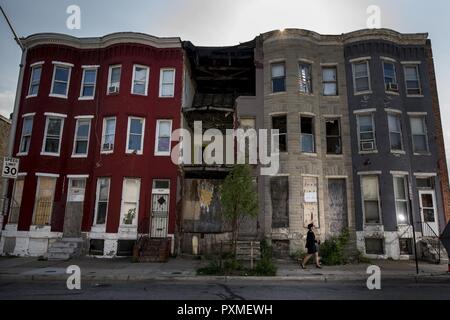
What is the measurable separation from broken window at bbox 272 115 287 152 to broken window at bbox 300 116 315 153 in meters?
0.96

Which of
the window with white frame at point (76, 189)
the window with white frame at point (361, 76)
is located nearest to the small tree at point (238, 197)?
the window with white frame at point (76, 189)

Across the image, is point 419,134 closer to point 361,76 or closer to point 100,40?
point 361,76

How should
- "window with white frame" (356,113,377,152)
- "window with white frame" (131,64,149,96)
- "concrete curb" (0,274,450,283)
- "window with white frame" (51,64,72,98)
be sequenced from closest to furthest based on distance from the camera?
"concrete curb" (0,274,450,283) → "window with white frame" (356,113,377,152) → "window with white frame" (131,64,149,96) → "window with white frame" (51,64,72,98)

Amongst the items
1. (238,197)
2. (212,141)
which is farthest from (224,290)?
(212,141)

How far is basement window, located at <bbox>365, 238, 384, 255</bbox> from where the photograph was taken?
16.0m

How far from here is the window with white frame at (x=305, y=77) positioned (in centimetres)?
1797

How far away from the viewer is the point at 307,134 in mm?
17344

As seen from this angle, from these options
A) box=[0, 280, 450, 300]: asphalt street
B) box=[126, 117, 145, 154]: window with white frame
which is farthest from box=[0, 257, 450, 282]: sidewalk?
box=[126, 117, 145, 154]: window with white frame

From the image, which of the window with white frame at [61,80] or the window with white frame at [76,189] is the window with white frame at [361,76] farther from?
the window with white frame at [61,80]

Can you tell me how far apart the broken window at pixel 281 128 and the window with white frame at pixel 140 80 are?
295 inches

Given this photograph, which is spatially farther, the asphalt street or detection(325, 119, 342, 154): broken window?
detection(325, 119, 342, 154): broken window

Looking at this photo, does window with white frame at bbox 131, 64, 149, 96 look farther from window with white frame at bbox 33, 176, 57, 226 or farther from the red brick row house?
window with white frame at bbox 33, 176, 57, 226

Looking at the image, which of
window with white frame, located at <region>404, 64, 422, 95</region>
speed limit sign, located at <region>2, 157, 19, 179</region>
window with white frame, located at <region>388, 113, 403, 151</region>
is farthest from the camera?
window with white frame, located at <region>404, 64, 422, 95</region>
